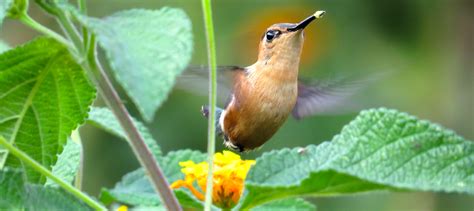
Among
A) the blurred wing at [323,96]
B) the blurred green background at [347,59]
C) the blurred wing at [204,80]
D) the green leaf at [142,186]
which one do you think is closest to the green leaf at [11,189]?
the green leaf at [142,186]

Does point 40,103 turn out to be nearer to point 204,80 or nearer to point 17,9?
point 17,9

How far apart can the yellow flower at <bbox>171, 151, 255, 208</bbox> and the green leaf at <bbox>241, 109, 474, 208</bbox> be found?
101 mm

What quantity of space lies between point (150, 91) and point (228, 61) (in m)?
3.67

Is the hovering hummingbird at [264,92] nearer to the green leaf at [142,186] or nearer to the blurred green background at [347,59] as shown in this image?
the green leaf at [142,186]

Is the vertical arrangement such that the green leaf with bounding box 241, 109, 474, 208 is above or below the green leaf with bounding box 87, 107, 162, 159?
above

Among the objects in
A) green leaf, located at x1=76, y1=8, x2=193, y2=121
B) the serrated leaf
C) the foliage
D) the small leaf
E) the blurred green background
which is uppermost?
the small leaf

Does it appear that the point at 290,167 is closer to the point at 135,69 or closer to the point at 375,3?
the point at 135,69

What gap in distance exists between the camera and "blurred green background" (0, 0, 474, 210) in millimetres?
4148

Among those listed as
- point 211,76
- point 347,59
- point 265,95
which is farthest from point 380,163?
point 347,59

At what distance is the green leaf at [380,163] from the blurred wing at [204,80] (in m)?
0.54

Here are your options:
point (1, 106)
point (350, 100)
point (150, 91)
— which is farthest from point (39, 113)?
point (350, 100)

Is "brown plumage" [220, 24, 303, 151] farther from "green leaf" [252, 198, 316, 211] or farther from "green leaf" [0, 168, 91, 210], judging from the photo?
"green leaf" [0, 168, 91, 210]

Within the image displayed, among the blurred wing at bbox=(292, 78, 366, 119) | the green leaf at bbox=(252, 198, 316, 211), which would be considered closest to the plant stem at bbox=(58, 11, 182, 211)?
→ the green leaf at bbox=(252, 198, 316, 211)

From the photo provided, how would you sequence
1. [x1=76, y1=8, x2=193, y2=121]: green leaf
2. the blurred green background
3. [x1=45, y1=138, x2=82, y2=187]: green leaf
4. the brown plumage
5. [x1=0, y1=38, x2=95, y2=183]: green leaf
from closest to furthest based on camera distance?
[x1=76, y1=8, x2=193, y2=121]: green leaf → [x1=0, y1=38, x2=95, y2=183]: green leaf → [x1=45, y1=138, x2=82, y2=187]: green leaf → the brown plumage → the blurred green background
